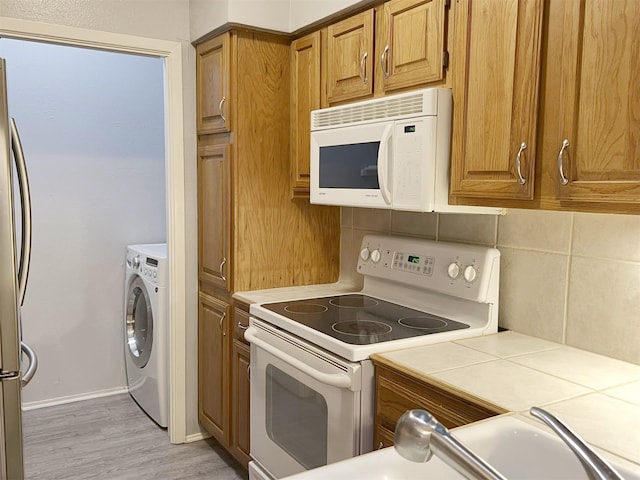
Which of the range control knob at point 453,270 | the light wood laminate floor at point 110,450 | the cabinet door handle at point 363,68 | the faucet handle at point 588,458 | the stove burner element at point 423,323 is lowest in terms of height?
the light wood laminate floor at point 110,450

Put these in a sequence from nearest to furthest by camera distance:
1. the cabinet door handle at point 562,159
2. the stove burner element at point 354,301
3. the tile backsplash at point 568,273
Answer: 1. the cabinet door handle at point 562,159
2. the tile backsplash at point 568,273
3. the stove burner element at point 354,301

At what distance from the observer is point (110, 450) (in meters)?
2.94

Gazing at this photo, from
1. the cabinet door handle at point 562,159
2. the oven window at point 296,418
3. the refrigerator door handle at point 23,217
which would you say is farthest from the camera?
the oven window at point 296,418

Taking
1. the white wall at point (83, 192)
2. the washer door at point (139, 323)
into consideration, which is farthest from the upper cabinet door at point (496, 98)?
the white wall at point (83, 192)

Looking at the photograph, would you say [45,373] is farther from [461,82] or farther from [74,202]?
[461,82]

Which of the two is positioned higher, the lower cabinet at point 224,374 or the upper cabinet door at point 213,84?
the upper cabinet door at point 213,84

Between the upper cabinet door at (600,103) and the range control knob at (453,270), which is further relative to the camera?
the range control knob at (453,270)

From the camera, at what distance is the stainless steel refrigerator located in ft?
5.68

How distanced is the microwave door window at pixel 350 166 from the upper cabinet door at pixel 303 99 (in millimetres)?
270

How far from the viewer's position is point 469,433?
1051 mm

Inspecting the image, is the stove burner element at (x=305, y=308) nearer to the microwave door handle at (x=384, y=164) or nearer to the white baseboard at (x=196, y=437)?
the microwave door handle at (x=384, y=164)

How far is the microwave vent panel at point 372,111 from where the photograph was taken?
1.84 meters

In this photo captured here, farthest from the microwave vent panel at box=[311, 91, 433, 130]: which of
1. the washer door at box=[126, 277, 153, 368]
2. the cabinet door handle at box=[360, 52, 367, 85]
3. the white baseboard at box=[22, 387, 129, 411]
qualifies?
the white baseboard at box=[22, 387, 129, 411]

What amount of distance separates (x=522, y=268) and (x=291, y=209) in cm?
116
